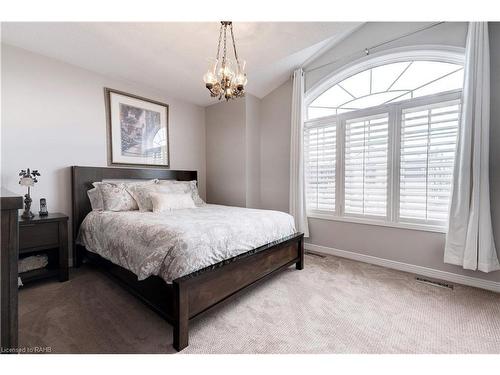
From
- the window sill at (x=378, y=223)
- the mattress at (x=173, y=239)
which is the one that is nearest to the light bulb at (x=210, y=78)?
the mattress at (x=173, y=239)

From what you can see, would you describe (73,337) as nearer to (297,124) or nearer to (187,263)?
(187,263)

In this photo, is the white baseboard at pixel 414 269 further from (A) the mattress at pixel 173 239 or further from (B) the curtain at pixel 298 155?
(A) the mattress at pixel 173 239

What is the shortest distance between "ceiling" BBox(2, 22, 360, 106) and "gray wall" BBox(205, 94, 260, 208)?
0.83 m

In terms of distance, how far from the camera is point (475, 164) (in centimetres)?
217

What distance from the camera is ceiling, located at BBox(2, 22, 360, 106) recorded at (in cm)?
222

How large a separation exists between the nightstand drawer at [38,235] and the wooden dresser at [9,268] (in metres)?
1.58

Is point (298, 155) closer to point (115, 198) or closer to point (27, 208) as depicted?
point (115, 198)

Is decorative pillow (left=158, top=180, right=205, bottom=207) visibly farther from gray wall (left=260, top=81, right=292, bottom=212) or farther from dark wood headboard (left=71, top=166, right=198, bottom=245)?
gray wall (left=260, top=81, right=292, bottom=212)

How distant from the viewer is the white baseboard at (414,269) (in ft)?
7.54

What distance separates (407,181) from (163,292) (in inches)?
116

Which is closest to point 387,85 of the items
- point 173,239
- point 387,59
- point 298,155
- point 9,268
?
point 387,59

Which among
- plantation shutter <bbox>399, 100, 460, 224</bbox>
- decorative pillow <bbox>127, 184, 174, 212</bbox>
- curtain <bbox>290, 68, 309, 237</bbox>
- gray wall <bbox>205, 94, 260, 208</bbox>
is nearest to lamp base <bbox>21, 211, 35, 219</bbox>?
decorative pillow <bbox>127, 184, 174, 212</bbox>

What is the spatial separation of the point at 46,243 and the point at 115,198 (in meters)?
0.78

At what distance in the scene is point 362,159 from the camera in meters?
3.07
